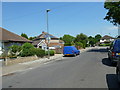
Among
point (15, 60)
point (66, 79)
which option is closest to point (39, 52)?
point (15, 60)

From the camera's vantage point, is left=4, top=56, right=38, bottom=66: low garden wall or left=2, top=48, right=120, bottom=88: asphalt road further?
left=4, top=56, right=38, bottom=66: low garden wall

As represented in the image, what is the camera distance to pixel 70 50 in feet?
80.6

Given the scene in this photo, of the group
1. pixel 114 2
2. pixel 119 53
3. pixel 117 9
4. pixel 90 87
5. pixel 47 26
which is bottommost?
pixel 90 87

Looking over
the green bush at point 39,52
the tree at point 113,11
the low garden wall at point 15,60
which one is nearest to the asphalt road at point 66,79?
the low garden wall at point 15,60

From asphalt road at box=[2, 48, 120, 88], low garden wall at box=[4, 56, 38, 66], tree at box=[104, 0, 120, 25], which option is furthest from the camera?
tree at box=[104, 0, 120, 25]

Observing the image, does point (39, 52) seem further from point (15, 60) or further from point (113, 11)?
point (113, 11)

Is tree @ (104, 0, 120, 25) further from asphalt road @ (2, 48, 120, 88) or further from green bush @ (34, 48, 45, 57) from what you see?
asphalt road @ (2, 48, 120, 88)

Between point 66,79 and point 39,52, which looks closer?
point 66,79

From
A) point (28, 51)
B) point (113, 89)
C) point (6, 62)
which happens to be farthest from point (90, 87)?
Result: point (28, 51)

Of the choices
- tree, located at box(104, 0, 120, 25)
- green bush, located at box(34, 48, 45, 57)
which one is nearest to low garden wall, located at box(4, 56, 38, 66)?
green bush, located at box(34, 48, 45, 57)

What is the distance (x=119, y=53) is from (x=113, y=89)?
219 inches

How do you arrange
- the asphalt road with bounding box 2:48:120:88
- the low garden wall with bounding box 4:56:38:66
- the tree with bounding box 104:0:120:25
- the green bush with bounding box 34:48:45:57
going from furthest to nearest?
the tree with bounding box 104:0:120:25
the green bush with bounding box 34:48:45:57
the low garden wall with bounding box 4:56:38:66
the asphalt road with bounding box 2:48:120:88

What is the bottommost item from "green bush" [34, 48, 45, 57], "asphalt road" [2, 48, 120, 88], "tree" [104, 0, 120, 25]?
"asphalt road" [2, 48, 120, 88]

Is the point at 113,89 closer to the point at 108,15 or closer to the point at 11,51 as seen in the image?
the point at 11,51
